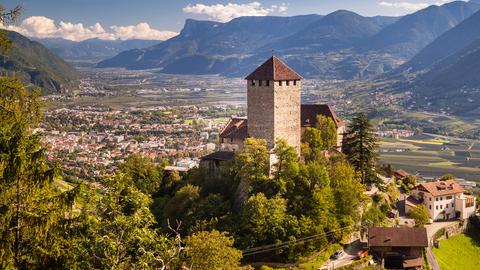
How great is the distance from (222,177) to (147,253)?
2839 centimetres

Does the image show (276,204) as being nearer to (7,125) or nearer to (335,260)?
(335,260)

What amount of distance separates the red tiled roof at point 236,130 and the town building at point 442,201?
18.8m

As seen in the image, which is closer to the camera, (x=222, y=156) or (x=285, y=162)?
(x=285, y=162)

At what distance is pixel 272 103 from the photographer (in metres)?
41.1

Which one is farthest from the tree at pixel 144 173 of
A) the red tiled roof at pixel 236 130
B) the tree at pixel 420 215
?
the tree at pixel 420 215

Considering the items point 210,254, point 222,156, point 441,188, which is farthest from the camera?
point 441,188

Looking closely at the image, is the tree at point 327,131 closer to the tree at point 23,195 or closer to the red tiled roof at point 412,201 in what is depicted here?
the red tiled roof at point 412,201

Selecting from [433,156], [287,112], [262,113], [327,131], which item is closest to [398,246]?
[327,131]

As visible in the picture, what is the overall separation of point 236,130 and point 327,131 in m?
9.18

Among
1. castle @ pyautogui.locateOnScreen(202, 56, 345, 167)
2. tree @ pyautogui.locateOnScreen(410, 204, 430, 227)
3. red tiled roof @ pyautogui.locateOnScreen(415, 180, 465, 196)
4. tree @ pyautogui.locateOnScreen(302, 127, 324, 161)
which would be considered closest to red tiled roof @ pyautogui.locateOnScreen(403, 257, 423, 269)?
tree @ pyautogui.locateOnScreen(410, 204, 430, 227)

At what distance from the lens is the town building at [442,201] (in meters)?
51.8

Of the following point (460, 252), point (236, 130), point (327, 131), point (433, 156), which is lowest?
point (433, 156)

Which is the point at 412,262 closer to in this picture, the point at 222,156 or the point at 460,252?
the point at 460,252

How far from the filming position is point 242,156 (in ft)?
128
